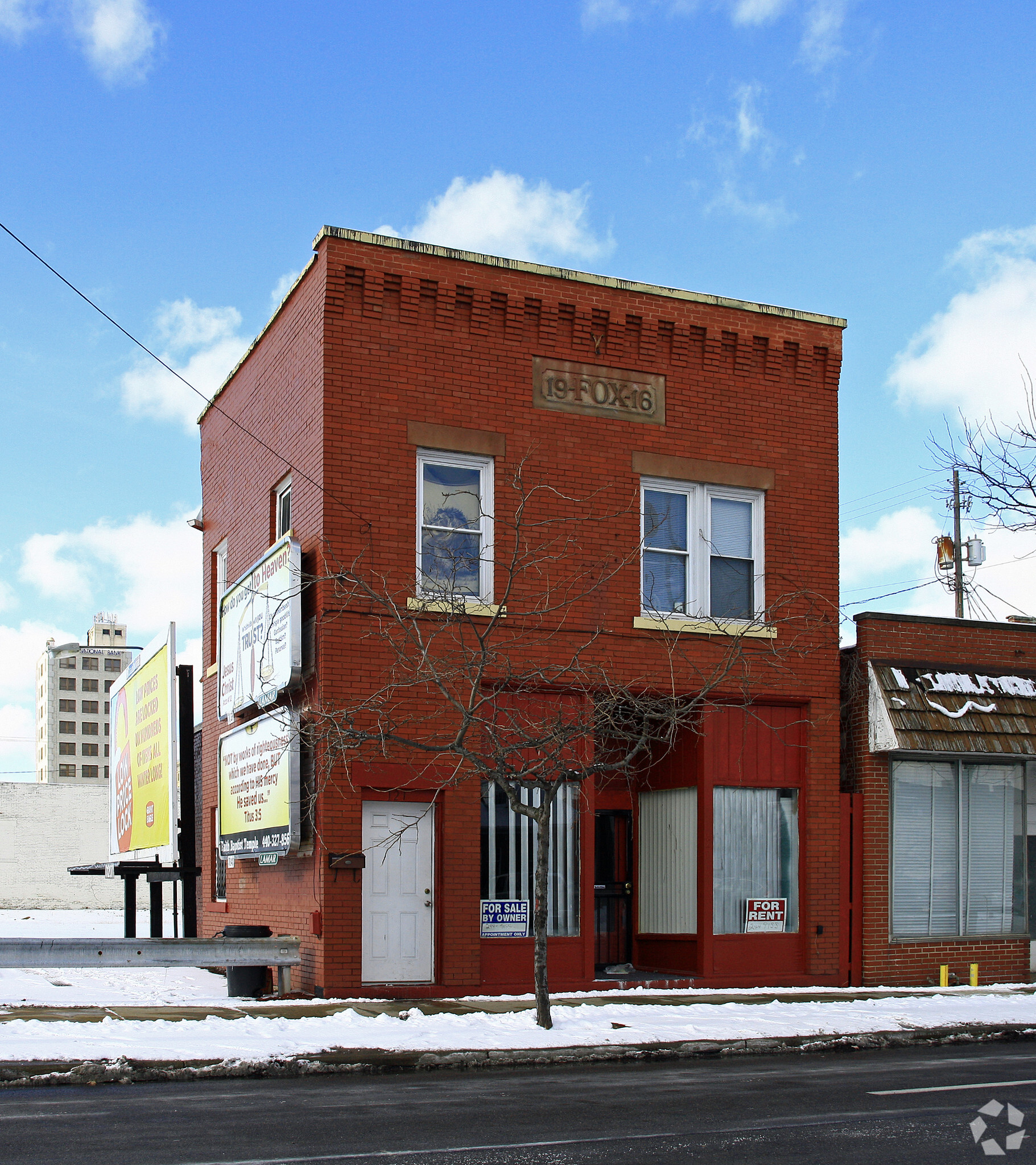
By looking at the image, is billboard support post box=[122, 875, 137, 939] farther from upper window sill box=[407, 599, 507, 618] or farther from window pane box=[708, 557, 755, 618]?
window pane box=[708, 557, 755, 618]

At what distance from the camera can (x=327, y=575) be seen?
622 inches

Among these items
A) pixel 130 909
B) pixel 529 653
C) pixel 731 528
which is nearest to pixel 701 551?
pixel 731 528

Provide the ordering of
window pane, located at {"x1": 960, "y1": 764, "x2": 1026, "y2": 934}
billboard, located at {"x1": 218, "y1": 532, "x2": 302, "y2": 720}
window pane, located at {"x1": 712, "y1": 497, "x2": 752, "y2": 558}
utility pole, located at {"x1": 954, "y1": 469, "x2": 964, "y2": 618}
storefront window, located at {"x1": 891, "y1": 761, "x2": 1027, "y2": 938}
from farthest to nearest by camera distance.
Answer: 1. utility pole, located at {"x1": 954, "y1": 469, "x2": 964, "y2": 618}
2. window pane, located at {"x1": 960, "y1": 764, "x2": 1026, "y2": 934}
3. storefront window, located at {"x1": 891, "y1": 761, "x2": 1027, "y2": 938}
4. window pane, located at {"x1": 712, "y1": 497, "x2": 752, "y2": 558}
5. billboard, located at {"x1": 218, "y1": 532, "x2": 302, "y2": 720}

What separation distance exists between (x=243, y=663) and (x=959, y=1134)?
11.6m

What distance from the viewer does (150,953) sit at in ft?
48.6

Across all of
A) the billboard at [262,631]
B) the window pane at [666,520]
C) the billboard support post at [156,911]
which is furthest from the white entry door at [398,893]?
the billboard support post at [156,911]

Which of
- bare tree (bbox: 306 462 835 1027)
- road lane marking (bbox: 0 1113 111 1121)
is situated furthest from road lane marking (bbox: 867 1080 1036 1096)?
road lane marking (bbox: 0 1113 111 1121)

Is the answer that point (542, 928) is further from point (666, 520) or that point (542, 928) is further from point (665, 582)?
point (666, 520)

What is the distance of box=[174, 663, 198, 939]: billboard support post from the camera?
19812 millimetres

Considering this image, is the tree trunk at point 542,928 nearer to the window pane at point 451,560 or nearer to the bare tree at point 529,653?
the bare tree at point 529,653

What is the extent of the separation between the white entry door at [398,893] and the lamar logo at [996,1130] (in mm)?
7714

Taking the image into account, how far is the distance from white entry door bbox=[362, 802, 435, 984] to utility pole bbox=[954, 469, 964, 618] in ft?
86.4

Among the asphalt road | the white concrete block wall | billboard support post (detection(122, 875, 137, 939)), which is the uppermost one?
the asphalt road

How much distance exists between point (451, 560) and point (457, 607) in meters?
0.94
